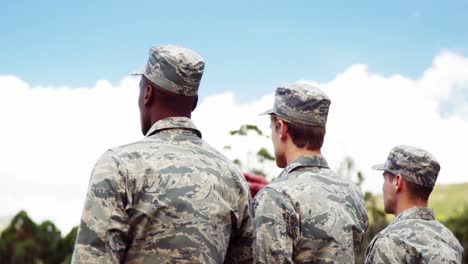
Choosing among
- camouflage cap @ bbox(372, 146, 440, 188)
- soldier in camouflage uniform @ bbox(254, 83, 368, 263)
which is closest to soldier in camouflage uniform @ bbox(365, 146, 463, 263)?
camouflage cap @ bbox(372, 146, 440, 188)

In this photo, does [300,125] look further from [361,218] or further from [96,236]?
[96,236]

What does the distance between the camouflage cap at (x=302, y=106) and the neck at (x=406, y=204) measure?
142 cm

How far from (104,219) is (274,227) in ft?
4.02

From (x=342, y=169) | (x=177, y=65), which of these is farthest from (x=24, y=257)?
(x=177, y=65)

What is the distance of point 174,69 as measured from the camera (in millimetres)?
3844

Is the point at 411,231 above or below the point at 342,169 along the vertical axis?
above

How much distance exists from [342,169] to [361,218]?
24.5 m

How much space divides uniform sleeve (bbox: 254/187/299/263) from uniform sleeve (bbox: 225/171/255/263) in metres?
0.39

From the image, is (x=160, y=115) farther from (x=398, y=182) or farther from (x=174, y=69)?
(x=398, y=182)

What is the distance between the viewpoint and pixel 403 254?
568 centimetres

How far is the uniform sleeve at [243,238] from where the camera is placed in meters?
3.92

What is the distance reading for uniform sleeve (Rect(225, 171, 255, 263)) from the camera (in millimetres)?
3922

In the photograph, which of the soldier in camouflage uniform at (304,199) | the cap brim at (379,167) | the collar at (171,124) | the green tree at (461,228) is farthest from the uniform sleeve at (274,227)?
the green tree at (461,228)

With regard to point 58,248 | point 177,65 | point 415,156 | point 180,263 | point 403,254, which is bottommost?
point 58,248
